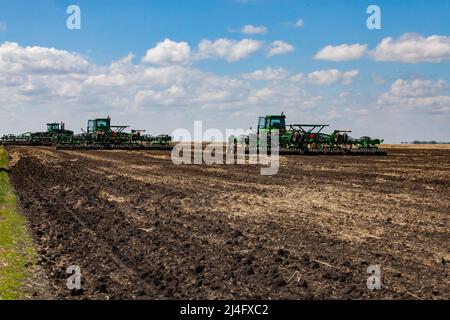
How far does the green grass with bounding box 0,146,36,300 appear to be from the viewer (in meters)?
6.71

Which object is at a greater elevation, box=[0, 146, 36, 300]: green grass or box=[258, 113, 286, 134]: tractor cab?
box=[258, 113, 286, 134]: tractor cab

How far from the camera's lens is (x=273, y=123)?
3884 centimetres

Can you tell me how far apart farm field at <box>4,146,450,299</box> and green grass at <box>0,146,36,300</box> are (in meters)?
0.28

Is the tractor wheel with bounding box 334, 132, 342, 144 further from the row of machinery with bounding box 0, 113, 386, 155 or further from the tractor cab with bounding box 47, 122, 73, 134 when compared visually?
the tractor cab with bounding box 47, 122, 73, 134

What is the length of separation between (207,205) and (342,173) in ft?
33.6

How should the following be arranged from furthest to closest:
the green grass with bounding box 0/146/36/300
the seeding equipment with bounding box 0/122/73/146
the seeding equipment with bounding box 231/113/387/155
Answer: the seeding equipment with bounding box 0/122/73/146 → the seeding equipment with bounding box 231/113/387/155 → the green grass with bounding box 0/146/36/300

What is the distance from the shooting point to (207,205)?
515 inches

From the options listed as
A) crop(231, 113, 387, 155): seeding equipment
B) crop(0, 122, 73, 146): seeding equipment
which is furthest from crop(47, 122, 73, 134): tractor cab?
crop(231, 113, 387, 155): seeding equipment

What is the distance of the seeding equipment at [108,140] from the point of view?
169ft

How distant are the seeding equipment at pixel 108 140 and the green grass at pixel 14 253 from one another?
38734mm

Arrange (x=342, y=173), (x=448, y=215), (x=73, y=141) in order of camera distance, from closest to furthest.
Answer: (x=448, y=215) → (x=342, y=173) → (x=73, y=141)
